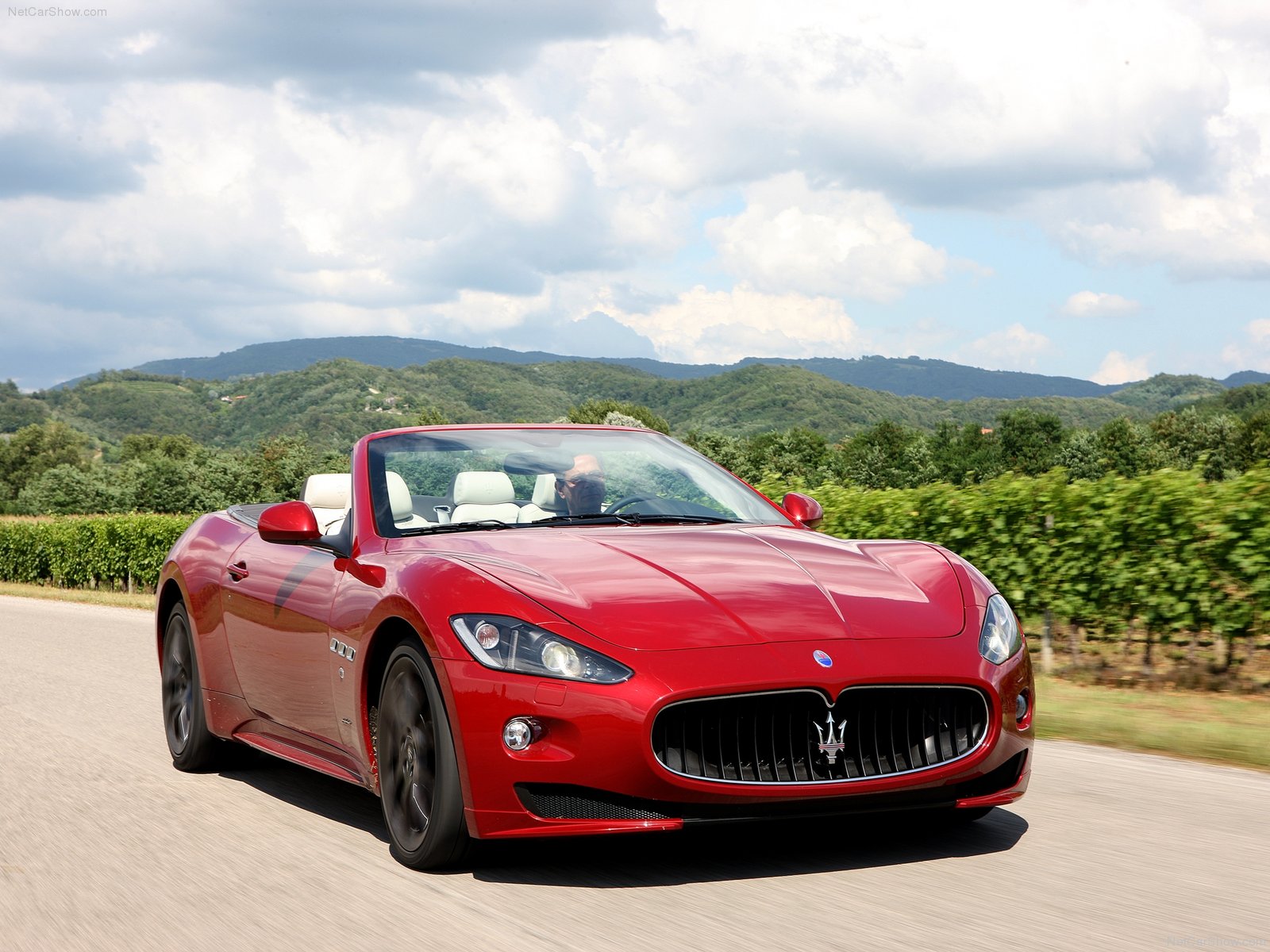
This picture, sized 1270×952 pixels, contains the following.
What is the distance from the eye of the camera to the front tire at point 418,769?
4.43 metres

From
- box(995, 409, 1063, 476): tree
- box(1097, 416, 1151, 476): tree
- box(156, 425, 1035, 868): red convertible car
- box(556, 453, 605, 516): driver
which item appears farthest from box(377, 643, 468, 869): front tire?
box(995, 409, 1063, 476): tree

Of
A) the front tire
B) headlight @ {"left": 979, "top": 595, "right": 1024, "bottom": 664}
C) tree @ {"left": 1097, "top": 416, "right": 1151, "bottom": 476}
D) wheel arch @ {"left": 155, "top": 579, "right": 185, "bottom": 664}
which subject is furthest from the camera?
tree @ {"left": 1097, "top": 416, "right": 1151, "bottom": 476}

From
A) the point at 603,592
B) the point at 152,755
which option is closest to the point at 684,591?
the point at 603,592

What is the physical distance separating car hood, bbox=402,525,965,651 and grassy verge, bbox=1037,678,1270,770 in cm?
239

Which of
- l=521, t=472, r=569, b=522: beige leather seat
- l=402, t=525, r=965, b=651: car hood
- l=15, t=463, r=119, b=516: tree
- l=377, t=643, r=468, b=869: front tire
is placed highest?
l=521, t=472, r=569, b=522: beige leather seat

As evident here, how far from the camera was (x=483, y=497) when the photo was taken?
225 inches

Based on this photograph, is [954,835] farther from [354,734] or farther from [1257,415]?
[1257,415]

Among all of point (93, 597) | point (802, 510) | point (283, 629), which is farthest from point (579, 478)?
point (93, 597)

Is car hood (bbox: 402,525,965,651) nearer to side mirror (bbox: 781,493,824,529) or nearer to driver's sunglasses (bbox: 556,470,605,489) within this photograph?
driver's sunglasses (bbox: 556,470,605,489)

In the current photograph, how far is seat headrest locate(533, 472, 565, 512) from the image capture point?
5.72m

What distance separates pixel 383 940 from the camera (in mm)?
3871

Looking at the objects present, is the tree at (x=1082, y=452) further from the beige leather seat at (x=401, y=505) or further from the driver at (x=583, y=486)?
the beige leather seat at (x=401, y=505)

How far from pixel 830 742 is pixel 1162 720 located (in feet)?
14.6

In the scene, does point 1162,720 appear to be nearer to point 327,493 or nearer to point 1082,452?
point 327,493
